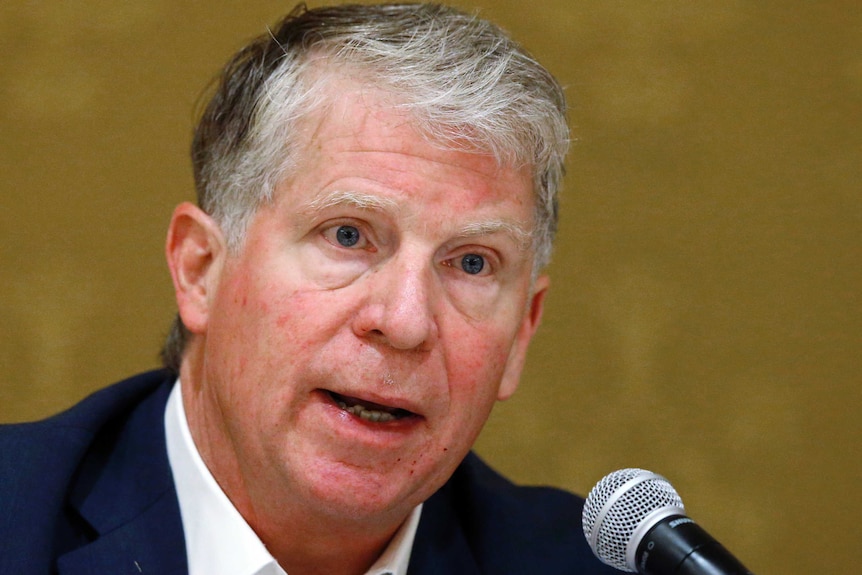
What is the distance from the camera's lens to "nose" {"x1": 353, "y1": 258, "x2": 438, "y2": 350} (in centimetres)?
177

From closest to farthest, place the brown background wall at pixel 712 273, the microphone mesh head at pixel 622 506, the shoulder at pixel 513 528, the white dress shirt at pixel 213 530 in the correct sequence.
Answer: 1. the microphone mesh head at pixel 622 506
2. the white dress shirt at pixel 213 530
3. the shoulder at pixel 513 528
4. the brown background wall at pixel 712 273

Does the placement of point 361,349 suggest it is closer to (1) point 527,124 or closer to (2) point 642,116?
(1) point 527,124

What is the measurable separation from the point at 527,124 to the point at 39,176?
4.37 ft

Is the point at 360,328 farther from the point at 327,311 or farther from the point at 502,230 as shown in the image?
the point at 502,230

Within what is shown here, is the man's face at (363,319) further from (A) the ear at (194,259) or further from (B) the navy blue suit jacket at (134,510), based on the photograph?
(B) the navy blue suit jacket at (134,510)

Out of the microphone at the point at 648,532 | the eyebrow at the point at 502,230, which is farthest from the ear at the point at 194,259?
the microphone at the point at 648,532

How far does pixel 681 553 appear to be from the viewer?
1468 millimetres

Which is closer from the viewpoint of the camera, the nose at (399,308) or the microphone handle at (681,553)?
the microphone handle at (681,553)

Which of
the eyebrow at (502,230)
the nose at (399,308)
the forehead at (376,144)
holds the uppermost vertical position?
the forehead at (376,144)

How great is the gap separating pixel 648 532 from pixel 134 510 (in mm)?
958

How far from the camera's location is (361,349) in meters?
1.79

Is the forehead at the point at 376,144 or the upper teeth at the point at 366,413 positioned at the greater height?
the forehead at the point at 376,144

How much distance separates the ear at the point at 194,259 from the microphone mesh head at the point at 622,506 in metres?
0.82

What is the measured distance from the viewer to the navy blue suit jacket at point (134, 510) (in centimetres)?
191
